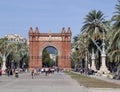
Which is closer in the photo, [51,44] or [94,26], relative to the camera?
[94,26]

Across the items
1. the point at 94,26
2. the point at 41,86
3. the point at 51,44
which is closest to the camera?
the point at 41,86

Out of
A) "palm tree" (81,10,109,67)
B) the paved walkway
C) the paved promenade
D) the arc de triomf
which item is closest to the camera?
the paved walkway

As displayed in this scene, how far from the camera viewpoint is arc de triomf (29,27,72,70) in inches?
5709

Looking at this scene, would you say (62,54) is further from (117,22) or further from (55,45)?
(117,22)

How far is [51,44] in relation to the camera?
144625 mm

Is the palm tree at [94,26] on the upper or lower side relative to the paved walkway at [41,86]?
upper

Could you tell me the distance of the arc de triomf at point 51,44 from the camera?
145m

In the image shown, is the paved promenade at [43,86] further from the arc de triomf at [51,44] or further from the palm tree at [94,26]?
the arc de triomf at [51,44]

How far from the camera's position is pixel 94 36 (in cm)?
7644

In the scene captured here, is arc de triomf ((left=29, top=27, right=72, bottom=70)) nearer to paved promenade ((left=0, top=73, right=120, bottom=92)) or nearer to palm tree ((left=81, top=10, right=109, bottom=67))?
palm tree ((left=81, top=10, right=109, bottom=67))

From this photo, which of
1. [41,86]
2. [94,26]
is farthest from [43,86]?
[94,26]

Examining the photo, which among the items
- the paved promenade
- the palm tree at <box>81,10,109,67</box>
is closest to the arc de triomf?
the palm tree at <box>81,10,109,67</box>

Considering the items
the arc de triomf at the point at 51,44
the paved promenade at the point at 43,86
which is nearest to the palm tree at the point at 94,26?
the paved promenade at the point at 43,86

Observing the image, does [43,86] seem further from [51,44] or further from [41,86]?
[51,44]
